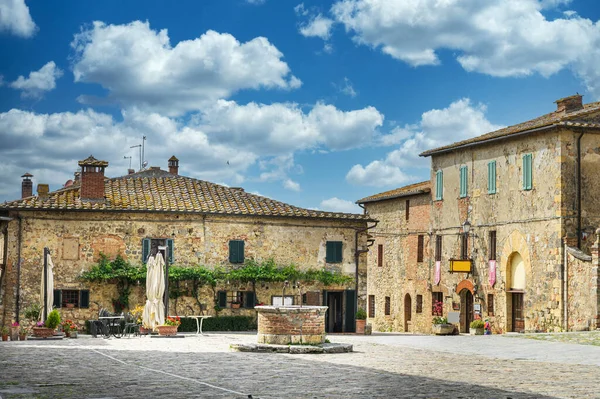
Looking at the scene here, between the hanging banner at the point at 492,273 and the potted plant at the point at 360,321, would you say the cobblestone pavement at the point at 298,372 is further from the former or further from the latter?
the hanging banner at the point at 492,273

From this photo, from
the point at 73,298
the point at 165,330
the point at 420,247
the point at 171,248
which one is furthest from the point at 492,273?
the point at 73,298

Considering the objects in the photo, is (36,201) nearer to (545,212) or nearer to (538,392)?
(545,212)

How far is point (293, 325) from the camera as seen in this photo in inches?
830

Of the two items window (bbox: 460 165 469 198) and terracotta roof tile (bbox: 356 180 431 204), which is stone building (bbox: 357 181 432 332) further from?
window (bbox: 460 165 469 198)

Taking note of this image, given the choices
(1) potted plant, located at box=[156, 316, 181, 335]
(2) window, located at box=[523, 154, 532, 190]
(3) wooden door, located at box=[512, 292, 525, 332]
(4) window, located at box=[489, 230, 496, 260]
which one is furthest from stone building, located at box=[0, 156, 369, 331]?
(2) window, located at box=[523, 154, 532, 190]

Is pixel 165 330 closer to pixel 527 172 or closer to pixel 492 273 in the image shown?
pixel 492 273

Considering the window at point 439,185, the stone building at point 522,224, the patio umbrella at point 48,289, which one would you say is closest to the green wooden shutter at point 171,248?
the patio umbrella at point 48,289

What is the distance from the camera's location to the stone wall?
33094mm

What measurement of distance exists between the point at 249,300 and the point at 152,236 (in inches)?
178

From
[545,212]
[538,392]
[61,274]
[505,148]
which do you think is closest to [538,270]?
[545,212]

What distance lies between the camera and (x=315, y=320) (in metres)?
21.2

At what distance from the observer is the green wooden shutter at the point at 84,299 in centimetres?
3353

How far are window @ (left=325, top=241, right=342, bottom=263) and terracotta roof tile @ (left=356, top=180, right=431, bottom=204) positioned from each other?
642cm

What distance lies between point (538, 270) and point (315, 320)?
1404 cm
